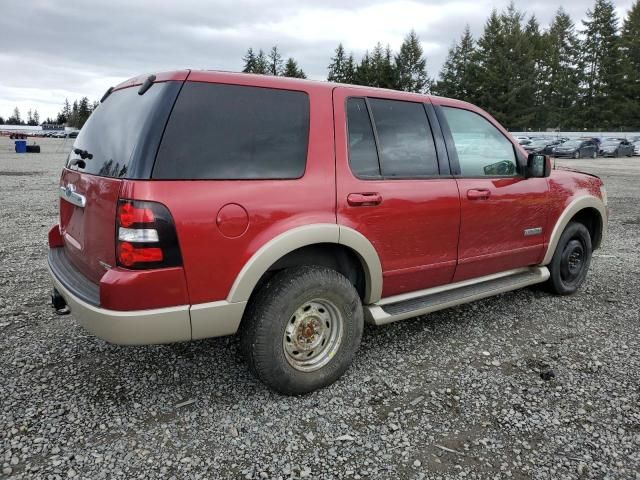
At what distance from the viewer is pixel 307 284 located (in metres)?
2.88

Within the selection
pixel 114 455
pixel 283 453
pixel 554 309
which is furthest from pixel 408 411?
pixel 554 309

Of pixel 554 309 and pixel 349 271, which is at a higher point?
pixel 349 271

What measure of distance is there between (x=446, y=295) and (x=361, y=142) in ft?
4.41

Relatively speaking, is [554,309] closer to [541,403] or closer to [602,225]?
[602,225]

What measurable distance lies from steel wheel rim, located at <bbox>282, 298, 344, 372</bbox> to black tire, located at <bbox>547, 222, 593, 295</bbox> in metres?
2.66

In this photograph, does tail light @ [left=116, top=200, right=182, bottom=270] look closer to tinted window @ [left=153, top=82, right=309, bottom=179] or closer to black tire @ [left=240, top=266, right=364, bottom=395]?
tinted window @ [left=153, top=82, right=309, bottom=179]

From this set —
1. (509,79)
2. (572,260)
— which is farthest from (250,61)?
(572,260)

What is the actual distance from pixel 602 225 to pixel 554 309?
1.17 metres

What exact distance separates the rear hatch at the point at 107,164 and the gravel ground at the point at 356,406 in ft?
2.59

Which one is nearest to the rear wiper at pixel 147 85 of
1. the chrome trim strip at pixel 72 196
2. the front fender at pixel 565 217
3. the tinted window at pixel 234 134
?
the tinted window at pixel 234 134

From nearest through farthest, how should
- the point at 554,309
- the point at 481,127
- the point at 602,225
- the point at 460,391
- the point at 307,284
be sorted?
the point at 307,284 → the point at 460,391 → the point at 481,127 → the point at 554,309 → the point at 602,225

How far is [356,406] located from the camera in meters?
2.95

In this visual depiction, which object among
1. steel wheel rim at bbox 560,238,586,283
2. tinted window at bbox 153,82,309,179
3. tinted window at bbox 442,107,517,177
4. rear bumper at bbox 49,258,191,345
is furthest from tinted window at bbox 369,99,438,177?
steel wheel rim at bbox 560,238,586,283

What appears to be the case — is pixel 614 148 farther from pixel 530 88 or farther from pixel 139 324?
pixel 139 324
